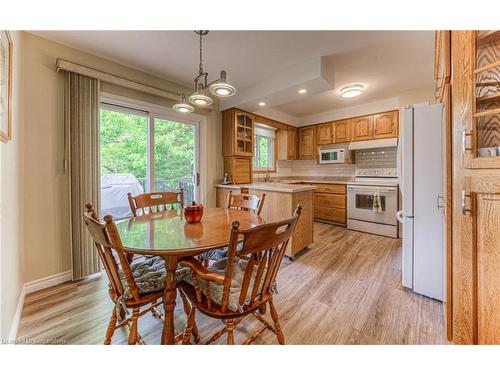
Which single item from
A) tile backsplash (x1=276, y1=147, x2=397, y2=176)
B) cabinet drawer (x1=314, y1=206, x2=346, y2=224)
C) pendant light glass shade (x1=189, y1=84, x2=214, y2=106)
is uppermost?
pendant light glass shade (x1=189, y1=84, x2=214, y2=106)

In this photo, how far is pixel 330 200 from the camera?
173 inches

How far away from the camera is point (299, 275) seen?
7.43 ft

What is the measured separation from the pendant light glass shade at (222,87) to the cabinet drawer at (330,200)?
11.2 ft

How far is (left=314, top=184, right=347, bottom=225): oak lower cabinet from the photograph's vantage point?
13.7 ft

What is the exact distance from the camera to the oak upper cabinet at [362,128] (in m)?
3.98

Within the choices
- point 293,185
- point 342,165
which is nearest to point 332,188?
point 342,165

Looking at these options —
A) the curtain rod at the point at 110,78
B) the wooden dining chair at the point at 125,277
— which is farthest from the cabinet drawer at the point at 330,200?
the wooden dining chair at the point at 125,277

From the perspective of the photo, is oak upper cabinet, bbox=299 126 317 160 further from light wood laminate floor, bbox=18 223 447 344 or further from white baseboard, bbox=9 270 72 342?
white baseboard, bbox=9 270 72 342

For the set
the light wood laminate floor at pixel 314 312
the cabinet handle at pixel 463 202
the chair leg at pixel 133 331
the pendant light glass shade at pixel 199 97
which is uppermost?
the pendant light glass shade at pixel 199 97

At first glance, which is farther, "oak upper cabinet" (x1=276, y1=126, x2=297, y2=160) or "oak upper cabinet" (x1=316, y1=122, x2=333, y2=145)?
"oak upper cabinet" (x1=276, y1=126, x2=297, y2=160)

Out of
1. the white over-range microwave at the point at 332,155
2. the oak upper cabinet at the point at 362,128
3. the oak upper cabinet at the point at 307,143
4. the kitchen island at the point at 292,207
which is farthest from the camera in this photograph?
the oak upper cabinet at the point at 307,143

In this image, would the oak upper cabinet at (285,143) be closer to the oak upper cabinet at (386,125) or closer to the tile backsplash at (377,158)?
the tile backsplash at (377,158)

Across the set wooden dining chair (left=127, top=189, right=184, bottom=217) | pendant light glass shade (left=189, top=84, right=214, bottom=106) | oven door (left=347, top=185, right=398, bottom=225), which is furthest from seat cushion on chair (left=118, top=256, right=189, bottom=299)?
oven door (left=347, top=185, right=398, bottom=225)

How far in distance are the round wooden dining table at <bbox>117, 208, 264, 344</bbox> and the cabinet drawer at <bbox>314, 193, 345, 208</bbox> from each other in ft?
10.2
